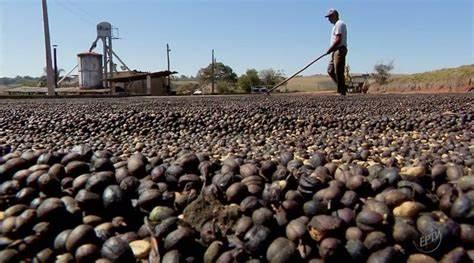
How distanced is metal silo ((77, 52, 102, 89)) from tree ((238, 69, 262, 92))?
66.7 feet

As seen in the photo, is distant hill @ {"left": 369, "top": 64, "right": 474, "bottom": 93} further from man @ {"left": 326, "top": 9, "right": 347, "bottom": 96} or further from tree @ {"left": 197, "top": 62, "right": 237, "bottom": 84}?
tree @ {"left": 197, "top": 62, "right": 237, "bottom": 84}

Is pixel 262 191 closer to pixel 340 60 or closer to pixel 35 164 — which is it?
pixel 35 164

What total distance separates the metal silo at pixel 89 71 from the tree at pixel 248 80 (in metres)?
20.3

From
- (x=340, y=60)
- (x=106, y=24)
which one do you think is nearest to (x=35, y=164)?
(x=340, y=60)

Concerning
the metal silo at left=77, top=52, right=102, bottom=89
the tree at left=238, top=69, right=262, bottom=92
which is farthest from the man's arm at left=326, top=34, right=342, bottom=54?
the tree at left=238, top=69, right=262, bottom=92

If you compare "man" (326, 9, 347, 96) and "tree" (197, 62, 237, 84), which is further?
"tree" (197, 62, 237, 84)

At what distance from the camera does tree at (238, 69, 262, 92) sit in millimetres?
55206

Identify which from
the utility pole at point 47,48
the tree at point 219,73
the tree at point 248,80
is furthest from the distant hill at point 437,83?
the tree at point 219,73

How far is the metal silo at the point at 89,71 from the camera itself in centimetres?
3928

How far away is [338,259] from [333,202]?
28cm

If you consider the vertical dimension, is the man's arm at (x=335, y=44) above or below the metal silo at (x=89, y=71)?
below

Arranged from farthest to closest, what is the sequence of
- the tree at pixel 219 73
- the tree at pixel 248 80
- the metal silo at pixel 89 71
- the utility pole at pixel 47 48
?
the tree at pixel 219 73
the tree at pixel 248 80
the metal silo at pixel 89 71
the utility pole at pixel 47 48

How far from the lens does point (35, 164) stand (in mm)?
2215

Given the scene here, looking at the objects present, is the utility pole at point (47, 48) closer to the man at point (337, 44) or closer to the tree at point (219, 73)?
the man at point (337, 44)
